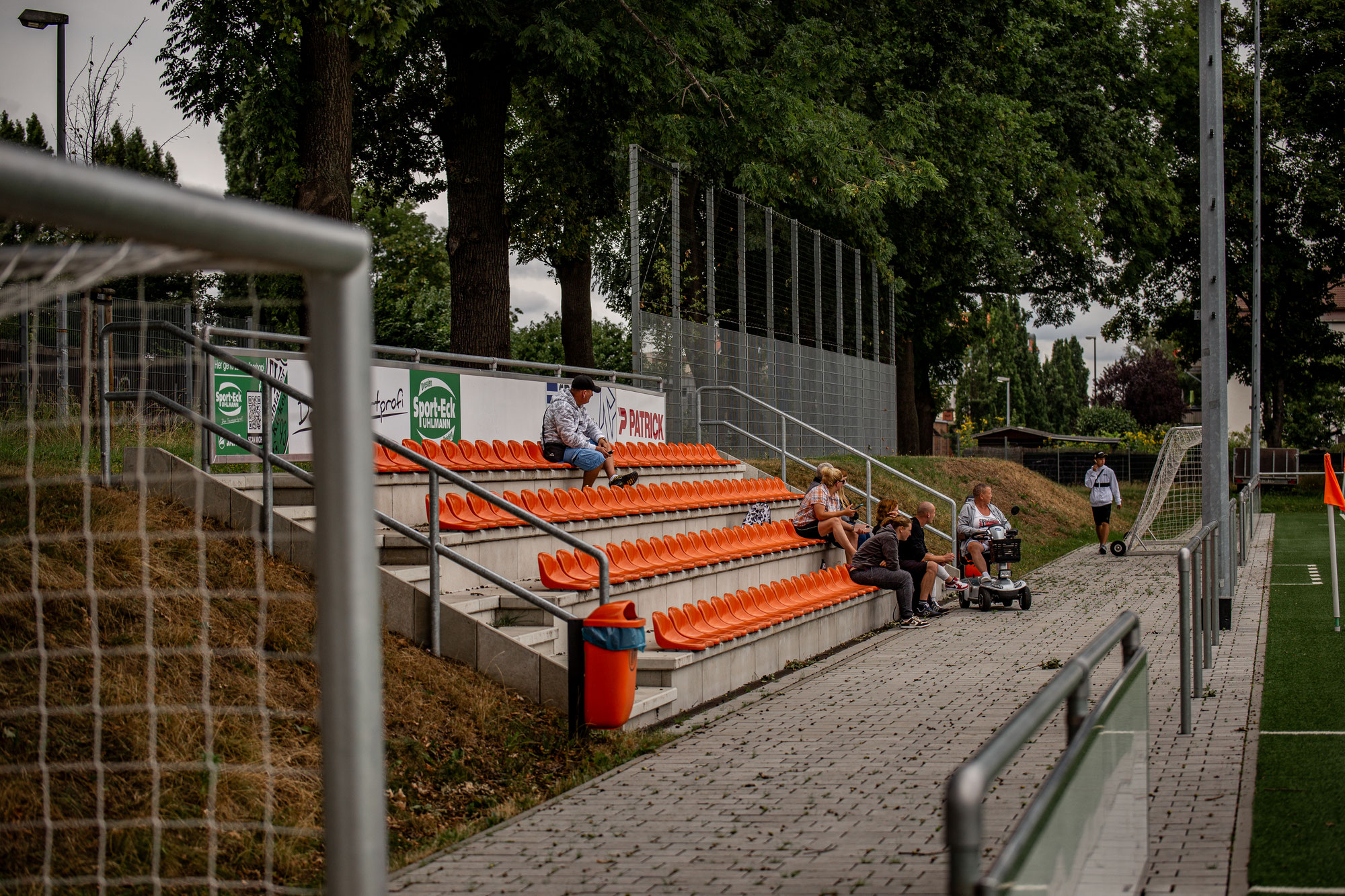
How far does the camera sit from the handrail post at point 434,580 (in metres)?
8.26

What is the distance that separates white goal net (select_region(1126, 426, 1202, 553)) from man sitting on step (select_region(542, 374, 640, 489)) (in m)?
13.4

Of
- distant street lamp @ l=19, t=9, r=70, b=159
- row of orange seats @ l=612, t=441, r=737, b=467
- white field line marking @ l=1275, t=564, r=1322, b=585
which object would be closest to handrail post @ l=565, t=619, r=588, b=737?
row of orange seats @ l=612, t=441, r=737, b=467

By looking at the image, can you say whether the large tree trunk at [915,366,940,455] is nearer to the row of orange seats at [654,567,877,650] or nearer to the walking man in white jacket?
the walking man in white jacket

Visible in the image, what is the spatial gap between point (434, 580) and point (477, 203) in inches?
451

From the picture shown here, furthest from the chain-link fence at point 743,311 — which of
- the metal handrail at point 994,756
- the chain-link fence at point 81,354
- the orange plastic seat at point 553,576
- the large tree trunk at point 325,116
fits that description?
the metal handrail at point 994,756

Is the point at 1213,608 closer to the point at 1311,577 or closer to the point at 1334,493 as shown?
the point at 1334,493

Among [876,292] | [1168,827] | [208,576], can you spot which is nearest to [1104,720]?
[1168,827]

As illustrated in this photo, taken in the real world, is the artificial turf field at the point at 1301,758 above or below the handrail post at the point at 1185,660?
below

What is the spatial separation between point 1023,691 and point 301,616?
5.48m

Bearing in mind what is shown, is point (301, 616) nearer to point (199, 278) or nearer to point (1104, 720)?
point (199, 278)

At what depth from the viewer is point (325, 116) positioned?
48.6 feet

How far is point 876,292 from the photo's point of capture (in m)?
28.7

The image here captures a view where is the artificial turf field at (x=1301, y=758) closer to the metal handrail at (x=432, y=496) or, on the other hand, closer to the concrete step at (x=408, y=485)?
the metal handrail at (x=432, y=496)

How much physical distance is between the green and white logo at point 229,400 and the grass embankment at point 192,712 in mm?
1359
